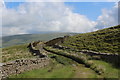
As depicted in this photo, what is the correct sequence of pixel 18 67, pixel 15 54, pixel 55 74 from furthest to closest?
pixel 15 54 → pixel 18 67 → pixel 55 74

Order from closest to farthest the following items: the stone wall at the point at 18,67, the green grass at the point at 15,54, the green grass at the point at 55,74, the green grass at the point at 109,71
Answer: the green grass at the point at 109,71 → the green grass at the point at 55,74 → the stone wall at the point at 18,67 → the green grass at the point at 15,54

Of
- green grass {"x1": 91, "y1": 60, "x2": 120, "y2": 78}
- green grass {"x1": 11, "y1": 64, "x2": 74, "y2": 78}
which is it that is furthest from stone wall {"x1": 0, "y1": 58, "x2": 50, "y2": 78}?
green grass {"x1": 91, "y1": 60, "x2": 120, "y2": 78}

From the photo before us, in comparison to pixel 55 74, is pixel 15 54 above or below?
below

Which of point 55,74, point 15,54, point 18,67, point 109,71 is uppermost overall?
point 109,71

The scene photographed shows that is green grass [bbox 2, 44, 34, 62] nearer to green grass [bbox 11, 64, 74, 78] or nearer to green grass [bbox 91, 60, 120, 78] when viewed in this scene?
green grass [bbox 11, 64, 74, 78]

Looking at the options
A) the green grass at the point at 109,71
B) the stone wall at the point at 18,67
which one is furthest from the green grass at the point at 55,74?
the green grass at the point at 109,71

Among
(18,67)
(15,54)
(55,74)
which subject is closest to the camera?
(55,74)

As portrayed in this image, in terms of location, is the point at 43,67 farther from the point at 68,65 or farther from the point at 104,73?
the point at 104,73

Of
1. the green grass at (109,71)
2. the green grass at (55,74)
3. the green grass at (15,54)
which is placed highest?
the green grass at (109,71)

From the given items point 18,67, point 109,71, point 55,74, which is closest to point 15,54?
point 18,67

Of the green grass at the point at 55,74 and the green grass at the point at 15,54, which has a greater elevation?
the green grass at the point at 55,74

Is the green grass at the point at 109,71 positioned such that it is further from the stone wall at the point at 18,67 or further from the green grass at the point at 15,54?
the green grass at the point at 15,54

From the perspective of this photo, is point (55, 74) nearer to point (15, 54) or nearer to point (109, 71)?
point (109, 71)

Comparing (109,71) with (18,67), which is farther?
(18,67)
